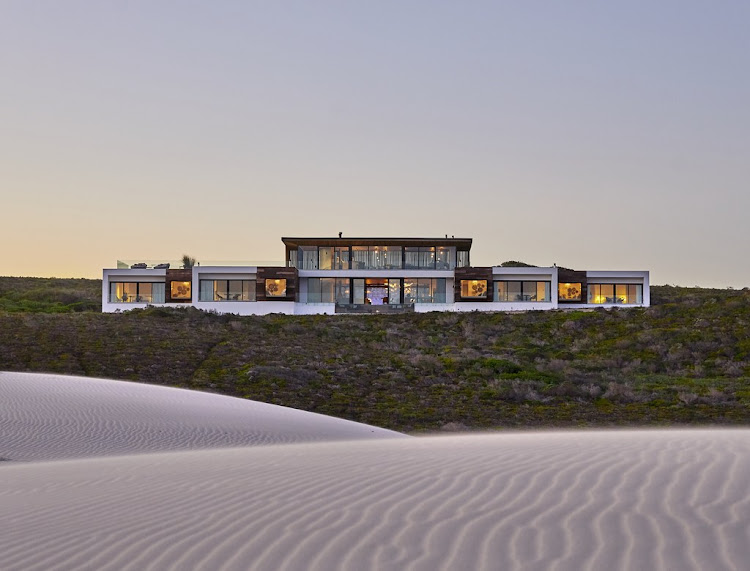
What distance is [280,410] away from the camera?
1941cm

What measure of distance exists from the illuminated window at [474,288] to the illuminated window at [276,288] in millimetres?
13952

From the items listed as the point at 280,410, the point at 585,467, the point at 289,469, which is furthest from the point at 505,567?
the point at 280,410

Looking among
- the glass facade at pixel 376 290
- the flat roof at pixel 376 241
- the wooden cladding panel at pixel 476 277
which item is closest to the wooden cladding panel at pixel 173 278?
the flat roof at pixel 376 241

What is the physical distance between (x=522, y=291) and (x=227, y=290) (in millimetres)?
23180

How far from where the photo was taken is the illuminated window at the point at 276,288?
60625mm

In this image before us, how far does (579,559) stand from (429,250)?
59.1 meters

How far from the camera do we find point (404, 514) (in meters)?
5.64

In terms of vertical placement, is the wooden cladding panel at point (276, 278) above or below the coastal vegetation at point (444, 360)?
above

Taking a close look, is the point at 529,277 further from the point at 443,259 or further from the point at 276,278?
the point at 276,278

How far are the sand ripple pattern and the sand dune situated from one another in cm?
495

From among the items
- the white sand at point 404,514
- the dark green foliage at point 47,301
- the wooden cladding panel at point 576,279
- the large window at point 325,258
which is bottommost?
the white sand at point 404,514

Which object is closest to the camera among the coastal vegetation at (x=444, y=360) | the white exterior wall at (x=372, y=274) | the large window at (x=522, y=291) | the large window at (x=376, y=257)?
the coastal vegetation at (x=444, y=360)

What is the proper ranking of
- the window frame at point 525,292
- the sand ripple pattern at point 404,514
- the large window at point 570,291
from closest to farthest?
the sand ripple pattern at point 404,514 → the window frame at point 525,292 → the large window at point 570,291

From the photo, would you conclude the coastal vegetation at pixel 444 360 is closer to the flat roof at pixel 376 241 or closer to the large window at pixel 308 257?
the large window at pixel 308 257
